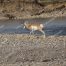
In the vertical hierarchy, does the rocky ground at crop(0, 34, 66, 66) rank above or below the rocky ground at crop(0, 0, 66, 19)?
above

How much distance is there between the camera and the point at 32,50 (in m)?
16.1

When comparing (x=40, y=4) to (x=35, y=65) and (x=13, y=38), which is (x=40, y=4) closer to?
(x=13, y=38)

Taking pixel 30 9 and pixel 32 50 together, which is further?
pixel 30 9

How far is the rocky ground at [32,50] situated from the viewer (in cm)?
1349

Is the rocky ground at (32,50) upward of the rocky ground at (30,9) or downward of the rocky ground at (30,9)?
upward

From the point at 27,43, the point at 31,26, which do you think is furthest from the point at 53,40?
the point at 31,26

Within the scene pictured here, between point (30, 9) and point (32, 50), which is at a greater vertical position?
point (32, 50)

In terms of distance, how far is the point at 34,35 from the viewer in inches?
838

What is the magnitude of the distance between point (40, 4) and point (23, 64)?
3259cm

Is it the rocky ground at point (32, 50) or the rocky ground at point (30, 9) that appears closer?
the rocky ground at point (32, 50)

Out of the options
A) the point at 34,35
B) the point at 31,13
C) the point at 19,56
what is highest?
the point at 19,56

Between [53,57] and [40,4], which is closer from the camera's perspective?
[53,57]

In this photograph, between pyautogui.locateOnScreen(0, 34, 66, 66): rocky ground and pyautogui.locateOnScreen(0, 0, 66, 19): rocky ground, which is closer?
pyautogui.locateOnScreen(0, 34, 66, 66): rocky ground

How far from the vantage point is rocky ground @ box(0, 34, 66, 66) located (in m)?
13.5
